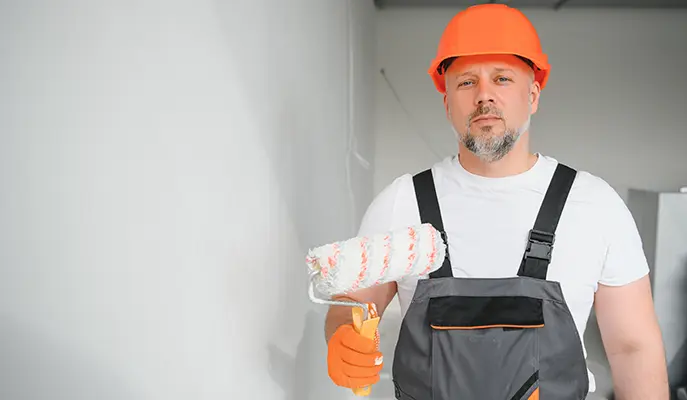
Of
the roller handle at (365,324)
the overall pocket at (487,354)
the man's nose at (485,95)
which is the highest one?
the man's nose at (485,95)

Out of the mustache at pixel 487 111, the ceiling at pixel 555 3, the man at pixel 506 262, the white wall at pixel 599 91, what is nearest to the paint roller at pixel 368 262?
the man at pixel 506 262

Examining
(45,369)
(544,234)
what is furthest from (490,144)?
(45,369)

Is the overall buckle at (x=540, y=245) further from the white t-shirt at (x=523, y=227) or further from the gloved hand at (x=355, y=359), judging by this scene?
the gloved hand at (x=355, y=359)

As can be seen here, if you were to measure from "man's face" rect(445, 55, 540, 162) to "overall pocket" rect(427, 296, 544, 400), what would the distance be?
334mm

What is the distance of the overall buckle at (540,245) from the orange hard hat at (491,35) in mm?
366

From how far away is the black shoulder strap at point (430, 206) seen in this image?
1.15 metres

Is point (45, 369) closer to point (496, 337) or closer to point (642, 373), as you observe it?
point (496, 337)

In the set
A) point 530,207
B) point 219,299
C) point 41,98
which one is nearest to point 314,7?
point 530,207

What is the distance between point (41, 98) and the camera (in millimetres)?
564

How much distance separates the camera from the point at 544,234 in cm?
115

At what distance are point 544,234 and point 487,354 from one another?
0.27m

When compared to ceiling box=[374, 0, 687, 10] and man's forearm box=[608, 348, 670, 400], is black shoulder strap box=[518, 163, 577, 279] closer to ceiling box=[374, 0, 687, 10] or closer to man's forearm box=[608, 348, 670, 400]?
man's forearm box=[608, 348, 670, 400]

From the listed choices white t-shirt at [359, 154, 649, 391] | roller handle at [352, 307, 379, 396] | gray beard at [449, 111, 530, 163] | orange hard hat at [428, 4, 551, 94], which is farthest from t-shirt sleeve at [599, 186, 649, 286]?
roller handle at [352, 307, 379, 396]

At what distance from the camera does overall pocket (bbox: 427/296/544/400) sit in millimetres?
1072
